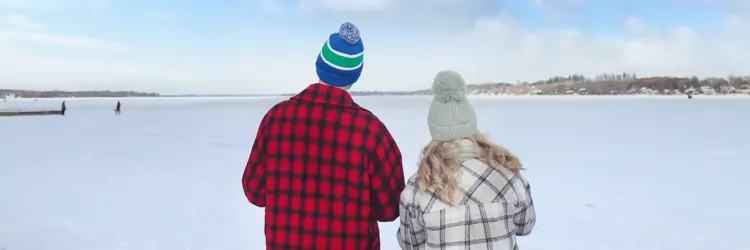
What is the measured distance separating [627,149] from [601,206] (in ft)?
16.3

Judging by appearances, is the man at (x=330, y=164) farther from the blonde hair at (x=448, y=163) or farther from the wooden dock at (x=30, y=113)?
the wooden dock at (x=30, y=113)

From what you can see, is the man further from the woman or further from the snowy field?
the snowy field

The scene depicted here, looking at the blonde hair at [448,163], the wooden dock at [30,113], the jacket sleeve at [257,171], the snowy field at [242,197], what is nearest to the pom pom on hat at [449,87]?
the blonde hair at [448,163]

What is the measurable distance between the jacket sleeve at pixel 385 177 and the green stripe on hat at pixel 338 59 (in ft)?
0.73

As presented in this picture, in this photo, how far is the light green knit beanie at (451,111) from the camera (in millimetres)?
1567

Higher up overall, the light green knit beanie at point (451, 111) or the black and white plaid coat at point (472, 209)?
the light green knit beanie at point (451, 111)

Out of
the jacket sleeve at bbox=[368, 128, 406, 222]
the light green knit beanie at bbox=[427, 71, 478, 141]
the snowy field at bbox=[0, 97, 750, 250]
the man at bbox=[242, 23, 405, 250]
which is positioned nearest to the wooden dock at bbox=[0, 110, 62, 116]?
the snowy field at bbox=[0, 97, 750, 250]

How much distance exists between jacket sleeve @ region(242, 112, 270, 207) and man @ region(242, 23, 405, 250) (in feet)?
0.03

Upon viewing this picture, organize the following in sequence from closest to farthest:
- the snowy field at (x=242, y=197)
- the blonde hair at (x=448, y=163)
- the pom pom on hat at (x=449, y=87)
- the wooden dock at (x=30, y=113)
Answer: the blonde hair at (x=448, y=163)
the pom pom on hat at (x=449, y=87)
the snowy field at (x=242, y=197)
the wooden dock at (x=30, y=113)

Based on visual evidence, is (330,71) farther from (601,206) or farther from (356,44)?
(601,206)

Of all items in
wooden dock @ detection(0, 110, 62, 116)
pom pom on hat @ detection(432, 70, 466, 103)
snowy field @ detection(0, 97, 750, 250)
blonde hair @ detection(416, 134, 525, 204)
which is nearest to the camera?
blonde hair @ detection(416, 134, 525, 204)

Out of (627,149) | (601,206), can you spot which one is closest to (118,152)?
(601,206)

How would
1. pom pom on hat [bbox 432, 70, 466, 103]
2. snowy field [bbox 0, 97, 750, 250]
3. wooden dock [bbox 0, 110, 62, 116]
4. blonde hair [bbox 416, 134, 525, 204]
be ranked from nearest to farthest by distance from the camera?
blonde hair [bbox 416, 134, 525, 204] < pom pom on hat [bbox 432, 70, 466, 103] < snowy field [bbox 0, 97, 750, 250] < wooden dock [bbox 0, 110, 62, 116]

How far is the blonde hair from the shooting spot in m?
1.47
